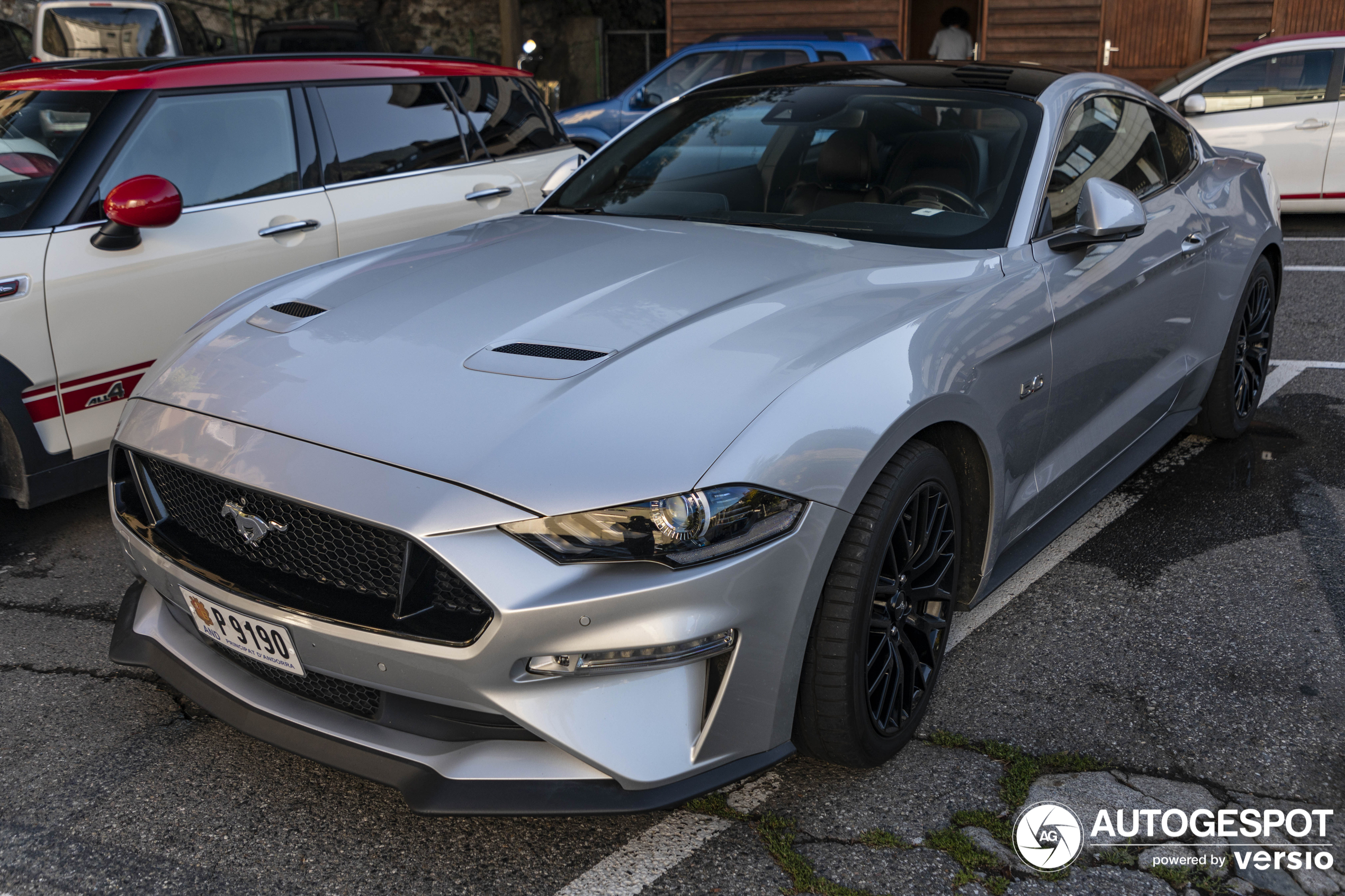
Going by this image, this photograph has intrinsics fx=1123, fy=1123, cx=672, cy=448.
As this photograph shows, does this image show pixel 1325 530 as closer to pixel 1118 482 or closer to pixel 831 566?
pixel 1118 482

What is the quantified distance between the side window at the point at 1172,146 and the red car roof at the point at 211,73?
326 centimetres

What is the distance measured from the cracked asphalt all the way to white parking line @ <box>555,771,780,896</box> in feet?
0.09

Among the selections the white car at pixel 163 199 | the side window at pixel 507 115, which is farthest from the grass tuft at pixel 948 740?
the side window at pixel 507 115

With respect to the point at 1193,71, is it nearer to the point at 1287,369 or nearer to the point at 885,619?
the point at 1287,369

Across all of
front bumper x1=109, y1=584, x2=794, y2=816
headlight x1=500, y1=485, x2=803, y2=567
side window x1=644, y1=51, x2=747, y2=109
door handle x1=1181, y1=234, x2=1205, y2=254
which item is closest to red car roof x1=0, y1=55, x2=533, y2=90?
front bumper x1=109, y1=584, x2=794, y2=816

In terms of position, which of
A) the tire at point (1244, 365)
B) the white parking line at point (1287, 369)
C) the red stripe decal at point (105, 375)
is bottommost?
the white parking line at point (1287, 369)

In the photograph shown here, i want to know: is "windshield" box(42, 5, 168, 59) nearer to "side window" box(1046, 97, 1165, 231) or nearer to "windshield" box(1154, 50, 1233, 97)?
"windshield" box(1154, 50, 1233, 97)

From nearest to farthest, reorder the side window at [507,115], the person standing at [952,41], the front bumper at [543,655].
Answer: the front bumper at [543,655] → the side window at [507,115] → the person standing at [952,41]

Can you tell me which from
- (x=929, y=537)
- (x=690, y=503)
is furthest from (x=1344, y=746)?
(x=690, y=503)

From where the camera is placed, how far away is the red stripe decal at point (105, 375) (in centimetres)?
367

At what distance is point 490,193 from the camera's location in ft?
17.7

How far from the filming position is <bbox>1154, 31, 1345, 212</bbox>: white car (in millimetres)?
9266

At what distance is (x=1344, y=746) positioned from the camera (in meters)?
2.64

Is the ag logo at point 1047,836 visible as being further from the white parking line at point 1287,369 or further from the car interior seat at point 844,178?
the white parking line at point 1287,369
